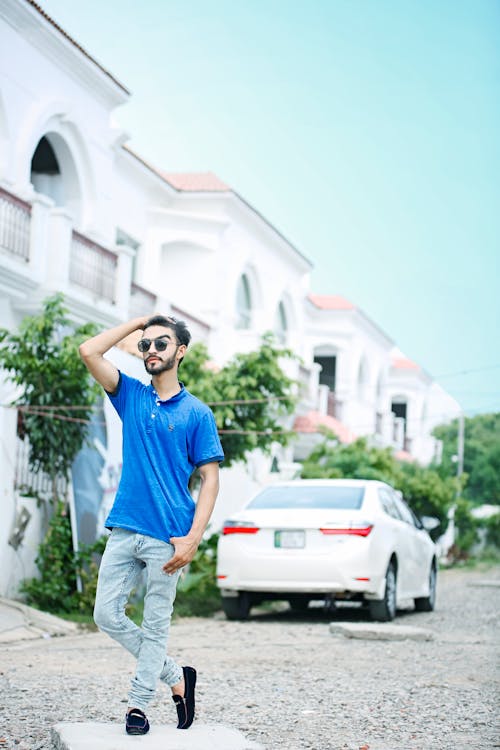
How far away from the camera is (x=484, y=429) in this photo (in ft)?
212

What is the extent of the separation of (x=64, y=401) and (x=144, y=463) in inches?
272

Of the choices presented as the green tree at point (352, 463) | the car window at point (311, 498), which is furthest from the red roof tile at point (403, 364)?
the car window at point (311, 498)

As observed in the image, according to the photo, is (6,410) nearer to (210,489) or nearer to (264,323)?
(210,489)

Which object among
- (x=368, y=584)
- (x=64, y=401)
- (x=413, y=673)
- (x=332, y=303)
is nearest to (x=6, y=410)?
(x=64, y=401)

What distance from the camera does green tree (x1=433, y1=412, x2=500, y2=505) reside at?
6141 centimetres

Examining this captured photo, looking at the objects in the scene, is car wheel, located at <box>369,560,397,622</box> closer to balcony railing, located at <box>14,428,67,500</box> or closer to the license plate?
the license plate

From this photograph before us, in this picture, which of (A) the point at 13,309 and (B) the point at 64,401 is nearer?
(B) the point at 64,401

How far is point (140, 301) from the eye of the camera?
1977 centimetres

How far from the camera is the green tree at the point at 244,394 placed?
1446cm

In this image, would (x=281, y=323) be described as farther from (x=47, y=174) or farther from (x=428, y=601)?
(x=428, y=601)

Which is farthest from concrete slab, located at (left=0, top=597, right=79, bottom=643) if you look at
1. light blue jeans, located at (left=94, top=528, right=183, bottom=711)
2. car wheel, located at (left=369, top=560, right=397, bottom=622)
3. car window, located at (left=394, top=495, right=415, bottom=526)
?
light blue jeans, located at (left=94, top=528, right=183, bottom=711)

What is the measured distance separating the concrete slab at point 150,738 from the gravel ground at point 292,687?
273 mm

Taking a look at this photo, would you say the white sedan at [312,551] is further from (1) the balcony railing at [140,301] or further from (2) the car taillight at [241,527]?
(1) the balcony railing at [140,301]

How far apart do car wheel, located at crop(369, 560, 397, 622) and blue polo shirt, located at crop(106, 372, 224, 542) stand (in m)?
7.00
